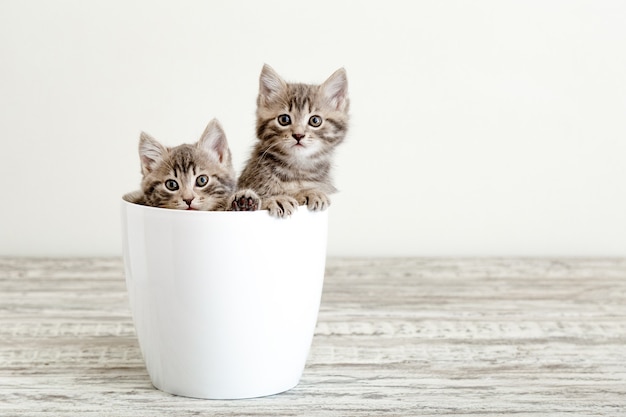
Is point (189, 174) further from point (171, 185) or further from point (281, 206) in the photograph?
point (281, 206)

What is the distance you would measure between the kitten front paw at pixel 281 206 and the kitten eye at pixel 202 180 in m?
0.14

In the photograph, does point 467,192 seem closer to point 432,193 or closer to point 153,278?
point 432,193

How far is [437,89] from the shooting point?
272cm

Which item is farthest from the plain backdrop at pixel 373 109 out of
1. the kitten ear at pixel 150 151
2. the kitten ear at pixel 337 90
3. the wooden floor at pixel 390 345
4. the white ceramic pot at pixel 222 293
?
the white ceramic pot at pixel 222 293

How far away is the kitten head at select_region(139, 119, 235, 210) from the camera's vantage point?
142 centimetres

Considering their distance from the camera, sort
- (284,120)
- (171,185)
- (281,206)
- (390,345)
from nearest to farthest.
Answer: (281,206), (171,185), (284,120), (390,345)

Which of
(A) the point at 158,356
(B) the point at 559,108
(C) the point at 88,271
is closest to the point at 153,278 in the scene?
(A) the point at 158,356

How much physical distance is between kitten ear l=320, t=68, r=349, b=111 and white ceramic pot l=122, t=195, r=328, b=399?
0.90 feet

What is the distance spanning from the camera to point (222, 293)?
132cm

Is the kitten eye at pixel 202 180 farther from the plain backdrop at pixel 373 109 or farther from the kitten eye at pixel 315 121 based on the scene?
the plain backdrop at pixel 373 109

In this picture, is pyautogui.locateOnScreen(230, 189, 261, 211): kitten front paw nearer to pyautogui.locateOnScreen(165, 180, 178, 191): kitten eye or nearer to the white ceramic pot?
the white ceramic pot

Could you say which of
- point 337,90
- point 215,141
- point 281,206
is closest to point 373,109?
point 337,90

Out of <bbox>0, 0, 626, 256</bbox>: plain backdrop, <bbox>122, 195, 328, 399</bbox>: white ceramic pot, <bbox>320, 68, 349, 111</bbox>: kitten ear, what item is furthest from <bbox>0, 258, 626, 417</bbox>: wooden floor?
<bbox>320, 68, 349, 111</bbox>: kitten ear

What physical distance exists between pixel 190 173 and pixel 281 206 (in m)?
0.19
